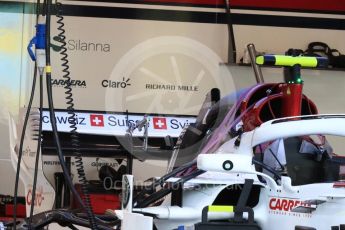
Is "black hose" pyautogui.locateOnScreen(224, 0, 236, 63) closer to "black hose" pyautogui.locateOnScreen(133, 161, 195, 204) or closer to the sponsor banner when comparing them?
the sponsor banner

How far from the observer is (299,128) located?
3.01 meters

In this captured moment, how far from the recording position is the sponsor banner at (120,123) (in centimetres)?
664

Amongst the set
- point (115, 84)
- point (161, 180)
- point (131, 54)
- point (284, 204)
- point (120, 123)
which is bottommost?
point (284, 204)

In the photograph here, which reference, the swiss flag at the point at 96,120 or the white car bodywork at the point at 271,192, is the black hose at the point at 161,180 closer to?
the white car bodywork at the point at 271,192

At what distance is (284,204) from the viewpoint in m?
3.08

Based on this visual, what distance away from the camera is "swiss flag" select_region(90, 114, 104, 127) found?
6695 millimetres

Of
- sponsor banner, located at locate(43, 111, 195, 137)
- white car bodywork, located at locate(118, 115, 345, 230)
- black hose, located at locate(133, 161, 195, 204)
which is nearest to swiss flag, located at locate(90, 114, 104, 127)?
sponsor banner, located at locate(43, 111, 195, 137)

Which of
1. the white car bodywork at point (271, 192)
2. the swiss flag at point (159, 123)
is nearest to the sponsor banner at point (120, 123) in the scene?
the swiss flag at point (159, 123)

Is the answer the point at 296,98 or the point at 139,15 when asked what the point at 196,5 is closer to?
the point at 139,15

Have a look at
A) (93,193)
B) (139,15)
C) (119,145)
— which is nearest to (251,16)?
(139,15)

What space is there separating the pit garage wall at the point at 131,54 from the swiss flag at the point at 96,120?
0.40ft

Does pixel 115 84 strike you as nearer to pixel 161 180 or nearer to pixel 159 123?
pixel 159 123

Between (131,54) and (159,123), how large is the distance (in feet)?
2.47

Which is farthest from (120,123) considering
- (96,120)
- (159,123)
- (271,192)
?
(271,192)
